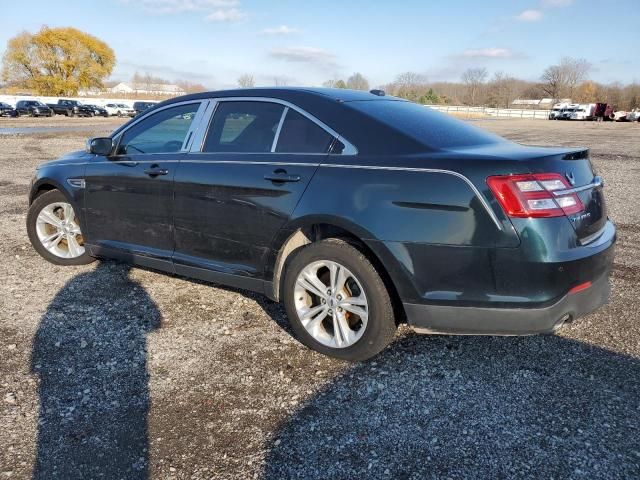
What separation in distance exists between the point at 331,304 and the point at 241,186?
1.02m

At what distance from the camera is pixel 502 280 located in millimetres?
2816

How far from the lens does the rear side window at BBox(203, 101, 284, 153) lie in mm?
3717

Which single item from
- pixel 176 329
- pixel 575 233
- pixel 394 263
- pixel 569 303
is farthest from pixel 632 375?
pixel 176 329

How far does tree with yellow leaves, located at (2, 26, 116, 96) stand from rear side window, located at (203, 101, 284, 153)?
280 feet

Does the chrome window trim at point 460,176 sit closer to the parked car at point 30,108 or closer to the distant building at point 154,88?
the parked car at point 30,108

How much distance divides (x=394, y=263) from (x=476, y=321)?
55cm

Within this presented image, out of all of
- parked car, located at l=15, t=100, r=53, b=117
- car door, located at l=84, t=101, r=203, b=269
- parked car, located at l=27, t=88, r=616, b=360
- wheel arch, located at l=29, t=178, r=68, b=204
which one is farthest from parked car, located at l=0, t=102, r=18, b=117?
parked car, located at l=27, t=88, r=616, b=360

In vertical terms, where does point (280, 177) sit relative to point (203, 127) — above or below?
below

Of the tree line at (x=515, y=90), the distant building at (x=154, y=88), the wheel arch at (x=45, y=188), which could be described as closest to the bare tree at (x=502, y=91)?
the tree line at (x=515, y=90)

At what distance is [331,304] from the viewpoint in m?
3.38

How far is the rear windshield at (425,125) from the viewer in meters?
3.27

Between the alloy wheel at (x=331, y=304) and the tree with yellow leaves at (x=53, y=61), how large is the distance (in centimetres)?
8644

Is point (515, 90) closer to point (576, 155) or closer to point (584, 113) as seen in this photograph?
point (584, 113)

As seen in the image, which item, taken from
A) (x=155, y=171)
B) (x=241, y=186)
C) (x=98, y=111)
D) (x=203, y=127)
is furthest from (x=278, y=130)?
(x=98, y=111)
